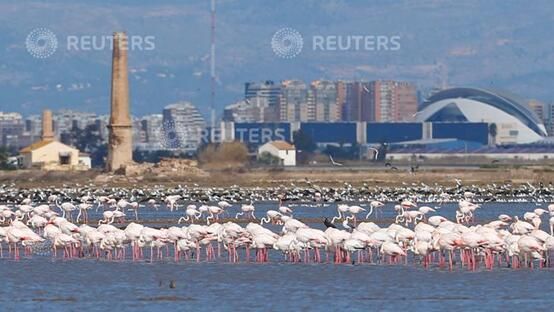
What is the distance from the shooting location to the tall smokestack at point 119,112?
85125 mm

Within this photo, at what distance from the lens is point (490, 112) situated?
189375 mm

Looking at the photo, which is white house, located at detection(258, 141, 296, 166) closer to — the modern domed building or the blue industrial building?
the blue industrial building

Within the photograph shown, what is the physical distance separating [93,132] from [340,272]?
139 meters

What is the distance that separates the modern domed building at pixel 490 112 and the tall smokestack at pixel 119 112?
323 ft

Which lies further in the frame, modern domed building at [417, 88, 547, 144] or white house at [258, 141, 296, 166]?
modern domed building at [417, 88, 547, 144]

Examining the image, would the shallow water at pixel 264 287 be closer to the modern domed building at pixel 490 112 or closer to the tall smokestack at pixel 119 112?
the tall smokestack at pixel 119 112

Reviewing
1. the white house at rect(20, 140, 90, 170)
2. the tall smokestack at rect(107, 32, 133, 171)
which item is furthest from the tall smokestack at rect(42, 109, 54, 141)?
the tall smokestack at rect(107, 32, 133, 171)

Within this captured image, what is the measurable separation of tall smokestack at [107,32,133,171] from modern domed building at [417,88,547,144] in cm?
9832

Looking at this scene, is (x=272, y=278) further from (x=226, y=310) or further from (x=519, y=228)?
(x=519, y=228)

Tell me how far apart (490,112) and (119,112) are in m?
109

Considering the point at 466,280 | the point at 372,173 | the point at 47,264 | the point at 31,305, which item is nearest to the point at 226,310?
the point at 31,305

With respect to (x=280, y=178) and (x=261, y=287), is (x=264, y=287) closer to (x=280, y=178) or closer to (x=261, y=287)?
(x=261, y=287)

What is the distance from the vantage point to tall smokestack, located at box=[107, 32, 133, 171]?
85.1m

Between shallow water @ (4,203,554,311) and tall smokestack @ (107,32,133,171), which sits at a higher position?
tall smokestack @ (107,32,133,171)
